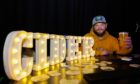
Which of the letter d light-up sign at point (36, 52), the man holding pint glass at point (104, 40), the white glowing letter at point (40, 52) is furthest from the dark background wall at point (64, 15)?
the white glowing letter at point (40, 52)

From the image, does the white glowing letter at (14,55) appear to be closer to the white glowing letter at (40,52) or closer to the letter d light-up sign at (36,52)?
the letter d light-up sign at (36,52)

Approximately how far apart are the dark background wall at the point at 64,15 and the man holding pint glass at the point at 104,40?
0.42 meters

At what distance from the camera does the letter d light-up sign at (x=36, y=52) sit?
72 centimetres

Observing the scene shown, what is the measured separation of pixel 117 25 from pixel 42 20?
1280 mm

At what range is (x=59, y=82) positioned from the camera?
0.72 m

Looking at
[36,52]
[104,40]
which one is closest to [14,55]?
[36,52]

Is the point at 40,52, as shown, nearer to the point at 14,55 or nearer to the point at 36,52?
the point at 36,52

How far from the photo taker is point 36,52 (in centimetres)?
97

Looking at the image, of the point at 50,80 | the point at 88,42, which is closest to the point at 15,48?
the point at 50,80

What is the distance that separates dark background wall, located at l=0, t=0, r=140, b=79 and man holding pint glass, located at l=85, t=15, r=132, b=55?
0.42 m

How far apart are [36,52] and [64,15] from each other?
4.85 ft

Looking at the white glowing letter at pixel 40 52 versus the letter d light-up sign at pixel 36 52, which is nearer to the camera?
the letter d light-up sign at pixel 36 52

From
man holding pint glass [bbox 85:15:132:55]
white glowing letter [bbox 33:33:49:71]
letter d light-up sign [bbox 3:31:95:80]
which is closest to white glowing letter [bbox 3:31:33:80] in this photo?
letter d light-up sign [bbox 3:31:95:80]

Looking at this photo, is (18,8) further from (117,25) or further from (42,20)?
(117,25)
